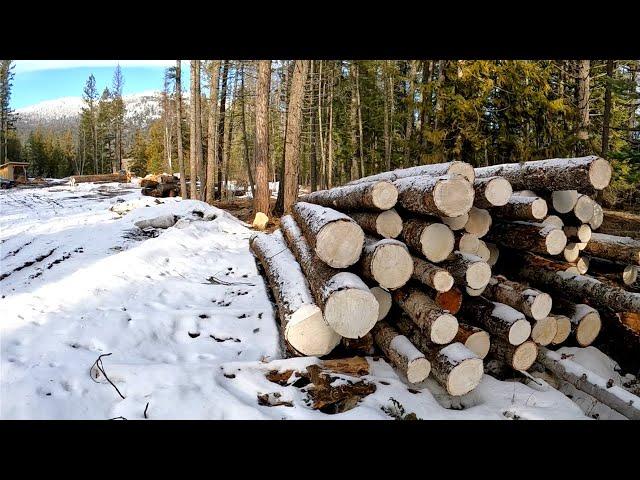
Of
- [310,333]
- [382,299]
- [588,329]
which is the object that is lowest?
[588,329]

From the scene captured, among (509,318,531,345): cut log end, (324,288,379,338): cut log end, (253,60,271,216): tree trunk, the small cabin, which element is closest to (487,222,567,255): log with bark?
(509,318,531,345): cut log end

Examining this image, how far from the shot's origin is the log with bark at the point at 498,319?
3.50 metres

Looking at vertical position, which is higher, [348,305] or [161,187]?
[161,187]

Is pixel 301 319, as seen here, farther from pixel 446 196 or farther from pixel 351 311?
pixel 446 196

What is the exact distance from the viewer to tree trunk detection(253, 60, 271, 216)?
12.1 m

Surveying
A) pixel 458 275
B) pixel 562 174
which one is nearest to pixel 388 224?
pixel 458 275

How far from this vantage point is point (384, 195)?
3.84 m

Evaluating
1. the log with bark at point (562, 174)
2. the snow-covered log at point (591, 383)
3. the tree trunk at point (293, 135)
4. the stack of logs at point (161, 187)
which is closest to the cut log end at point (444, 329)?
the snow-covered log at point (591, 383)

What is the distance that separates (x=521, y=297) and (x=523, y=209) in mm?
995

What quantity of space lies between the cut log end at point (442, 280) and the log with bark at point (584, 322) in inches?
65.8

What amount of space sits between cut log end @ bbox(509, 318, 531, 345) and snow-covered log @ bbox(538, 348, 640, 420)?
60cm
